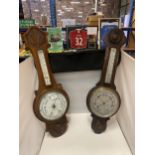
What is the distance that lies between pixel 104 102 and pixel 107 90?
0.27 ft

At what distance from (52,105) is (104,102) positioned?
333 mm

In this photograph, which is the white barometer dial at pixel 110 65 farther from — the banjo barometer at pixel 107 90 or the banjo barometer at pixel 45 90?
the banjo barometer at pixel 45 90

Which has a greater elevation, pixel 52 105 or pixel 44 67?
pixel 44 67

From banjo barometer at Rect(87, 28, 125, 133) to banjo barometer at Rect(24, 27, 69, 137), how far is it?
0.20 m

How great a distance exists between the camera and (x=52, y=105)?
1.08m

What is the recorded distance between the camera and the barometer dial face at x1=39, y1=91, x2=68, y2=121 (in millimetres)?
1055

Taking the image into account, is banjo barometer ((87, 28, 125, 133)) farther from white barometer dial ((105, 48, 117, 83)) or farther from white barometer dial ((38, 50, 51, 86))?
white barometer dial ((38, 50, 51, 86))

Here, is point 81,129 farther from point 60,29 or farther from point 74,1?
point 74,1

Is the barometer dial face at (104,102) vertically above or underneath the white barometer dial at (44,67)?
underneath

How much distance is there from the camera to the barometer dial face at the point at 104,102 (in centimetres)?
113

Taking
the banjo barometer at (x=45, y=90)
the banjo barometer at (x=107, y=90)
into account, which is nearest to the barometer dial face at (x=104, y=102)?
the banjo barometer at (x=107, y=90)

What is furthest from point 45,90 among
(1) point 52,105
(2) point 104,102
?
(2) point 104,102

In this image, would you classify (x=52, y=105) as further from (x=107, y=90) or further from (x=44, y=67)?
(x=107, y=90)
